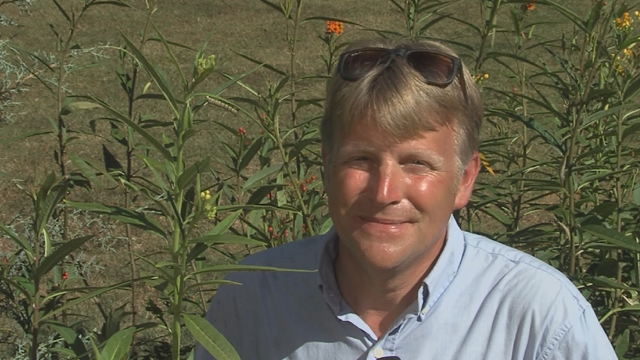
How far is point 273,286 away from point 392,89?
57cm

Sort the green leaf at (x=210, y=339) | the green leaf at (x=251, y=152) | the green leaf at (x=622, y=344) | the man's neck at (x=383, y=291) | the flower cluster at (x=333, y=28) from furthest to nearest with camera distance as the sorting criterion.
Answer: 1. the flower cluster at (x=333, y=28)
2. the green leaf at (x=251, y=152)
3. the green leaf at (x=622, y=344)
4. the man's neck at (x=383, y=291)
5. the green leaf at (x=210, y=339)

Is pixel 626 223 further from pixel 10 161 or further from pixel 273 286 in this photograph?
pixel 10 161

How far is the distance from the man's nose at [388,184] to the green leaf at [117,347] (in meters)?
0.60

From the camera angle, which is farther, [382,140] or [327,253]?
[327,253]

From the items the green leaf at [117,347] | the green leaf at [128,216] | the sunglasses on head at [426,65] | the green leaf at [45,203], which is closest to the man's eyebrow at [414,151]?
the sunglasses on head at [426,65]

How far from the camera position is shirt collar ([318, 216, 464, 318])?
2.09 m

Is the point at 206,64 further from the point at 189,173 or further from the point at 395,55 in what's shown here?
the point at 395,55

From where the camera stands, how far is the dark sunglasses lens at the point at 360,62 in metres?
2.12

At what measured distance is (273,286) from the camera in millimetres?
2303

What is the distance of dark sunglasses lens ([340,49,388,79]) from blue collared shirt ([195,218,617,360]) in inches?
15.9

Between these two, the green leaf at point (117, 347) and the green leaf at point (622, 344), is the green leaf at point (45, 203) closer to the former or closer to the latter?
the green leaf at point (117, 347)

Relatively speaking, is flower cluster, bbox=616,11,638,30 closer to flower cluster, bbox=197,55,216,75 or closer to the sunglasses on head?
the sunglasses on head

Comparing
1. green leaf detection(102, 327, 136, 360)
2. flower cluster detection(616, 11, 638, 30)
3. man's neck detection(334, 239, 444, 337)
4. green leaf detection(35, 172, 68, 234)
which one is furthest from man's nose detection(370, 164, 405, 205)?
flower cluster detection(616, 11, 638, 30)

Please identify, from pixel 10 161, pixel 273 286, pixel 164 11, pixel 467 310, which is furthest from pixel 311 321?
pixel 164 11
